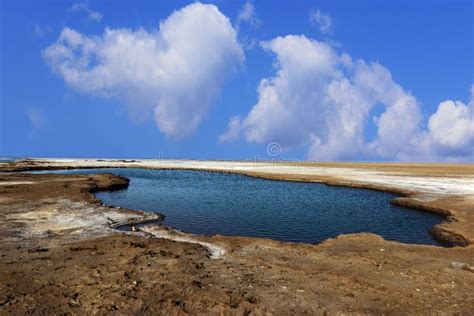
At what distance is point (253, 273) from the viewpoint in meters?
13.2

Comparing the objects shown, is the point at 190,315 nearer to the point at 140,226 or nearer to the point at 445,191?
the point at 140,226

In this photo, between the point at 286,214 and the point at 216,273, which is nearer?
the point at 216,273

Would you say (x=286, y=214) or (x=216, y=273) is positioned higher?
(x=286, y=214)

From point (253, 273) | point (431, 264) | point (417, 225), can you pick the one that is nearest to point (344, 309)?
point (253, 273)

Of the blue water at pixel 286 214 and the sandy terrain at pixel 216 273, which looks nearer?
the sandy terrain at pixel 216 273

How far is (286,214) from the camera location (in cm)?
2938

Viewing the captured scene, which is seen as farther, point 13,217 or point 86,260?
point 13,217

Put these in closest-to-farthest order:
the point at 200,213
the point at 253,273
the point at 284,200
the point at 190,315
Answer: the point at 190,315 < the point at 253,273 < the point at 200,213 < the point at 284,200

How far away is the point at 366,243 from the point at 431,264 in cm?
401

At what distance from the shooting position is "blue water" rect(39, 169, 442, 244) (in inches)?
925

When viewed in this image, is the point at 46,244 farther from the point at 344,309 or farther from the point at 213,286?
the point at 344,309

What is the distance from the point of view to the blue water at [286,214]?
23.5 metres

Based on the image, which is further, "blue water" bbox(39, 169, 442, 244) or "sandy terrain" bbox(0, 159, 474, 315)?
"blue water" bbox(39, 169, 442, 244)

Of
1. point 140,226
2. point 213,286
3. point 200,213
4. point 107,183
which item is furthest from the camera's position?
point 107,183
